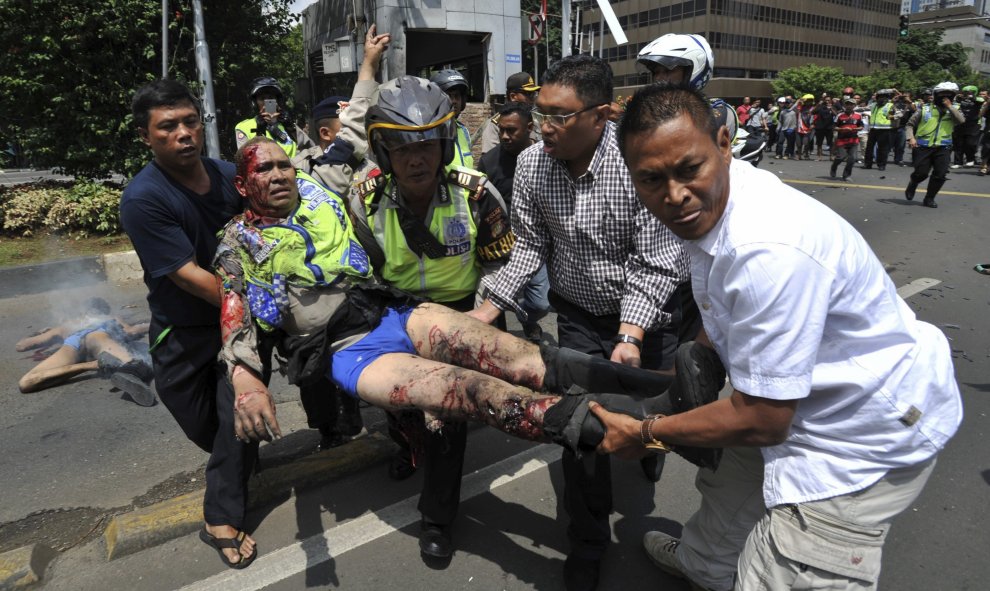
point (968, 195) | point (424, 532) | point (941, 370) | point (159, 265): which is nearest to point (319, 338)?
point (159, 265)

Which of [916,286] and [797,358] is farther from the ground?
[797,358]

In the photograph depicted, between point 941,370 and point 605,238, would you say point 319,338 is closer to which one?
point 605,238

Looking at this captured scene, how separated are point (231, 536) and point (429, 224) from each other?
5.38 ft

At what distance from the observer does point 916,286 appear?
251 inches

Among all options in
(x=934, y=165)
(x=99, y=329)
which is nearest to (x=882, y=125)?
(x=934, y=165)

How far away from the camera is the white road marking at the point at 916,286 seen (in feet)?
20.1

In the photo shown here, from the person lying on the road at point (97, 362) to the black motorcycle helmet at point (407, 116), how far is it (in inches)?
117

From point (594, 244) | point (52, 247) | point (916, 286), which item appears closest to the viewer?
point (594, 244)

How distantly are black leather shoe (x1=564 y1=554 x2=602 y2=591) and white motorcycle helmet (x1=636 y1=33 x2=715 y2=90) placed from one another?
7.85 feet

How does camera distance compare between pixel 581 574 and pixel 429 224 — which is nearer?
pixel 581 574

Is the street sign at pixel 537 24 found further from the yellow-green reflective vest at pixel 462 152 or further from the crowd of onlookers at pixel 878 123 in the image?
the yellow-green reflective vest at pixel 462 152

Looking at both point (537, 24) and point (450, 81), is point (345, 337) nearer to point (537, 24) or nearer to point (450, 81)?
point (450, 81)

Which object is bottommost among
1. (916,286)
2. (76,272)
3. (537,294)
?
(916,286)

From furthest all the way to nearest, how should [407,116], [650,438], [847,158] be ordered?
[847,158] < [407,116] < [650,438]
